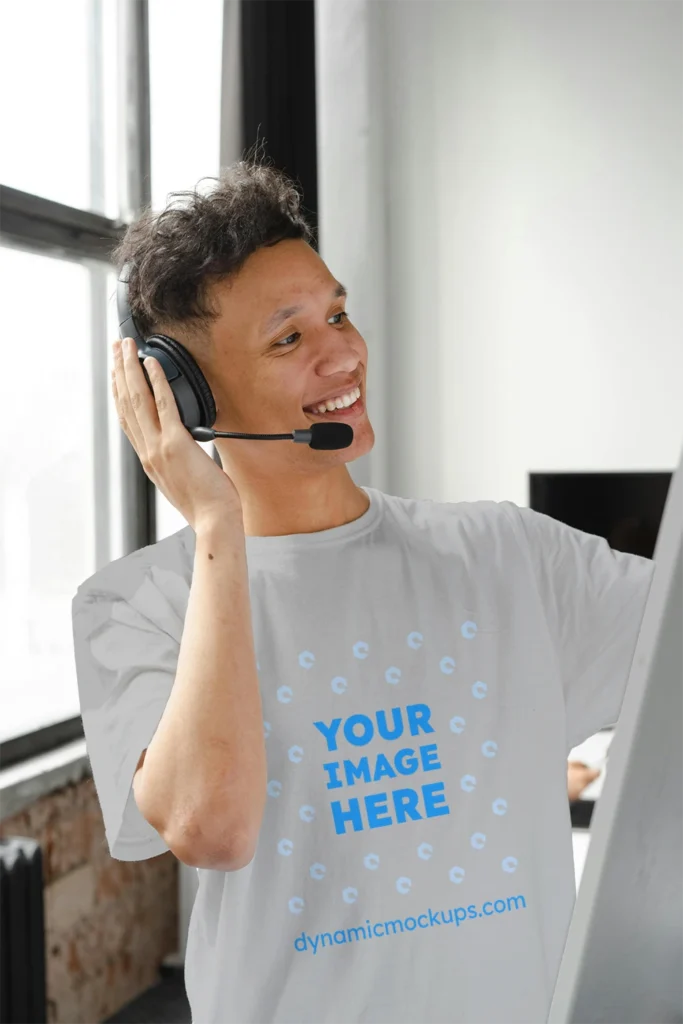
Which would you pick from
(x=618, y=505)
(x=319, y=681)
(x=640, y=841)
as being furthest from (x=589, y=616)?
(x=618, y=505)

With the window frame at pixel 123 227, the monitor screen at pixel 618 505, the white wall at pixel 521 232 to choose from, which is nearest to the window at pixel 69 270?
the window frame at pixel 123 227

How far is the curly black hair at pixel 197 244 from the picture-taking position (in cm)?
112

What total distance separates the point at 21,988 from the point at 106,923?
0.52 metres

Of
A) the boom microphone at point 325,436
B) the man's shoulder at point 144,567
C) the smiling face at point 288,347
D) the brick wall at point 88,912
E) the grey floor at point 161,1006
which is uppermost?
the smiling face at point 288,347

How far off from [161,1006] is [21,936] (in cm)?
69

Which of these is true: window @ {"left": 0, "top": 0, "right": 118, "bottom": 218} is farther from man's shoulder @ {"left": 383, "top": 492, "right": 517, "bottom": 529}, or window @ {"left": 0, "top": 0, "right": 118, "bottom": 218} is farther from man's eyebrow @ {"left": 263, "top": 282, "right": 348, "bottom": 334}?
man's shoulder @ {"left": 383, "top": 492, "right": 517, "bottom": 529}

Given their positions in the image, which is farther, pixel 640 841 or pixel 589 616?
pixel 589 616

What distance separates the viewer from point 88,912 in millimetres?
2424

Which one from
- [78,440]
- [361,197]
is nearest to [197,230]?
[78,440]

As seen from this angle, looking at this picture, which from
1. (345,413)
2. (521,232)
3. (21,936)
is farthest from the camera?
(521,232)

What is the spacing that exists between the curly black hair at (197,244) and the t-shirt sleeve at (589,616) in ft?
1.43

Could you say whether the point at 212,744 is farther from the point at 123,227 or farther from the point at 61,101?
the point at 61,101

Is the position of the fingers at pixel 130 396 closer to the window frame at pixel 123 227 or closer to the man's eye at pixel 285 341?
the man's eye at pixel 285 341

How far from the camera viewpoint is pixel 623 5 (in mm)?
2678
